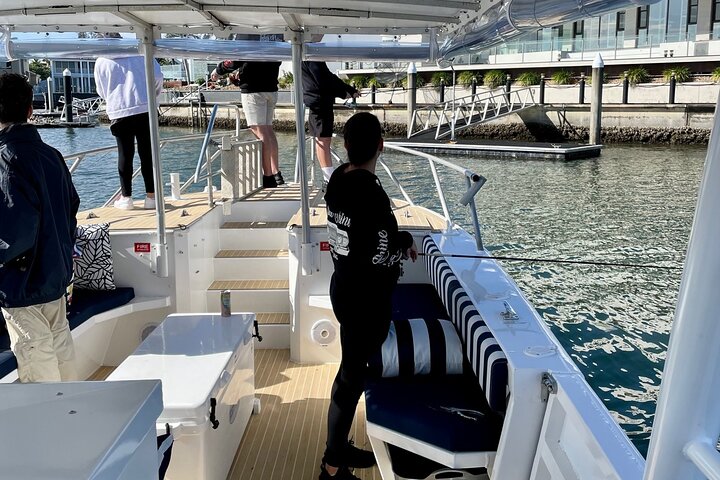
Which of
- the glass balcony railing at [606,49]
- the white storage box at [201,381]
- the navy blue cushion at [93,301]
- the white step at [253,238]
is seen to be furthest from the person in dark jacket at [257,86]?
the glass balcony railing at [606,49]

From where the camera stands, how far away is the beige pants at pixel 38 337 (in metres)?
2.39

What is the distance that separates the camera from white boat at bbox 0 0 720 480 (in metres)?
0.89

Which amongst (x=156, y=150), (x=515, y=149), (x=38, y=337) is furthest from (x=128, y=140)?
(x=515, y=149)

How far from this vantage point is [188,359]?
255 cm

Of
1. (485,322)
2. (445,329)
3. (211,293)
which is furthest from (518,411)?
(211,293)

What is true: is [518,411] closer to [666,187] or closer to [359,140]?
[359,140]

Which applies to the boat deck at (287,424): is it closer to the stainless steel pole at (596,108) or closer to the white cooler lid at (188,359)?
the white cooler lid at (188,359)

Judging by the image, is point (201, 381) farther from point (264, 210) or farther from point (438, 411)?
point (264, 210)

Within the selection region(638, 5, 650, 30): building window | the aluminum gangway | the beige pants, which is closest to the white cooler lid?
the beige pants

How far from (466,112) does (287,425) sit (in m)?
25.3

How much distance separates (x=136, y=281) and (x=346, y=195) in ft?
6.22

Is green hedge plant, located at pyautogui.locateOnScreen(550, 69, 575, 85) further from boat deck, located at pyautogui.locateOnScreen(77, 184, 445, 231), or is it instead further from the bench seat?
the bench seat

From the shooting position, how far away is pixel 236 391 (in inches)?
107

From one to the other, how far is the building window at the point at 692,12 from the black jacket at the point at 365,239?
30672 millimetres
